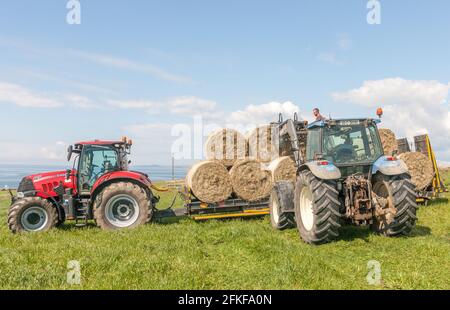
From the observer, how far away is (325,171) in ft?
21.3

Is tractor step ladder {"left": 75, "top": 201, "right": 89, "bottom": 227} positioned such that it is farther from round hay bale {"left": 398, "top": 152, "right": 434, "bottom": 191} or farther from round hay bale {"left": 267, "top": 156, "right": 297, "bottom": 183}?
round hay bale {"left": 398, "top": 152, "right": 434, "bottom": 191}

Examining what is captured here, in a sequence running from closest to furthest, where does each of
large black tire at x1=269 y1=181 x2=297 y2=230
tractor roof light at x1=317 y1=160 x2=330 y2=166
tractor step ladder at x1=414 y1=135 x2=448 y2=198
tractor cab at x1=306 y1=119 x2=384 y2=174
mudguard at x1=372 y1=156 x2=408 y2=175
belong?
mudguard at x1=372 y1=156 x2=408 y2=175 → tractor roof light at x1=317 y1=160 x2=330 y2=166 → tractor cab at x1=306 y1=119 x2=384 y2=174 → large black tire at x1=269 y1=181 x2=297 y2=230 → tractor step ladder at x1=414 y1=135 x2=448 y2=198

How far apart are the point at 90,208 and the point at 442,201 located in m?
9.94

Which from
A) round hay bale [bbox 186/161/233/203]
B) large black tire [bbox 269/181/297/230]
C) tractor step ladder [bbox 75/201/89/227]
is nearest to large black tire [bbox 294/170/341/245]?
large black tire [bbox 269/181/297/230]

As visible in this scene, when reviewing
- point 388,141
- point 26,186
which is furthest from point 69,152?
point 388,141

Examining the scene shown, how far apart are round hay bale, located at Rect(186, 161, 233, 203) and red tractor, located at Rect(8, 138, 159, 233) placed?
1.14 metres

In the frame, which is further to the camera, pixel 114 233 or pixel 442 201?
pixel 442 201

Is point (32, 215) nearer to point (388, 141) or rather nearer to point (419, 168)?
point (388, 141)

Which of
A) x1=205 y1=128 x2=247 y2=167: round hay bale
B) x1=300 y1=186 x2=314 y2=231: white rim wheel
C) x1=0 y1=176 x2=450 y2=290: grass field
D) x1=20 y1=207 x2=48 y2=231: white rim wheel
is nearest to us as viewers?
x1=0 y1=176 x2=450 y2=290: grass field

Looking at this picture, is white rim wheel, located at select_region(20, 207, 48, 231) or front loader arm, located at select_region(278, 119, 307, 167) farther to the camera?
front loader arm, located at select_region(278, 119, 307, 167)

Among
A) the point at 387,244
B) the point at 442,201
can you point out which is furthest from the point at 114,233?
the point at 442,201

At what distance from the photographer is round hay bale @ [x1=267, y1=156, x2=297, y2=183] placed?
9.82 meters
